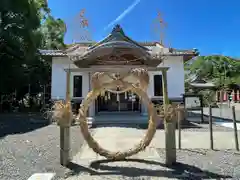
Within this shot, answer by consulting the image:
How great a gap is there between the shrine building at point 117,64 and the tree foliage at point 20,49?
18.0 feet

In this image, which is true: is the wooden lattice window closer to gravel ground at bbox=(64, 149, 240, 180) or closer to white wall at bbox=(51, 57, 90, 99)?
white wall at bbox=(51, 57, 90, 99)

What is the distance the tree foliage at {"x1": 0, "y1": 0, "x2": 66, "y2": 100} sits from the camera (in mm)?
17750

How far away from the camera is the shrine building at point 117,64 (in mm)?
11500

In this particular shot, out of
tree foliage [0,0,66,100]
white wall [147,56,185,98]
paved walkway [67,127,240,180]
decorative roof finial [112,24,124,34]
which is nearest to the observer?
paved walkway [67,127,240,180]

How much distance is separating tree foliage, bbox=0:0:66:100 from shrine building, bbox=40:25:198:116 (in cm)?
549

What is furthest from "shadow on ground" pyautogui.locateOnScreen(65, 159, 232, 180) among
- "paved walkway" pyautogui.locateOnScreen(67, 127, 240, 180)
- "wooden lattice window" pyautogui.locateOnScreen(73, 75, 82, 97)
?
"wooden lattice window" pyautogui.locateOnScreen(73, 75, 82, 97)

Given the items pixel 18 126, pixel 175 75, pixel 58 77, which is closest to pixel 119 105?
pixel 175 75

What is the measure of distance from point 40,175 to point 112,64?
29.8 ft

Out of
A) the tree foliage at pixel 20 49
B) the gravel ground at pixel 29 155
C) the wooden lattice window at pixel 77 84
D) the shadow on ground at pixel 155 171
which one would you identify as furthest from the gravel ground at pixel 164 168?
the tree foliage at pixel 20 49

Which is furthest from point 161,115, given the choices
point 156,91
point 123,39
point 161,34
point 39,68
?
point 39,68

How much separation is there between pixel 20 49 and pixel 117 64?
10389 mm

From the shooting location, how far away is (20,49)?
18516 millimetres

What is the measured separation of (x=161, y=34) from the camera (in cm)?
1741

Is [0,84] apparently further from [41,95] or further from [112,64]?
[112,64]
